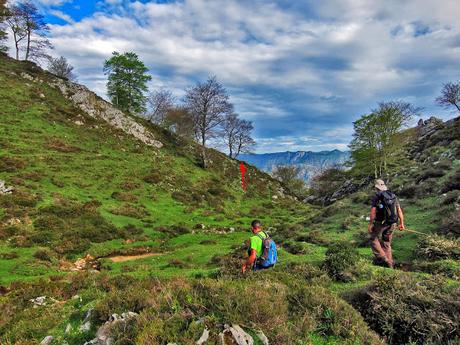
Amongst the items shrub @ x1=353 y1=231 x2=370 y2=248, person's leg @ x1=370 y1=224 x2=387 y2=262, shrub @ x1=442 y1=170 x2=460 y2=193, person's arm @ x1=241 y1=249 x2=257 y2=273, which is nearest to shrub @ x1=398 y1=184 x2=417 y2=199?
shrub @ x1=442 y1=170 x2=460 y2=193

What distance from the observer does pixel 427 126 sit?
84.6 metres

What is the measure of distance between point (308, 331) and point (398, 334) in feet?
6.85

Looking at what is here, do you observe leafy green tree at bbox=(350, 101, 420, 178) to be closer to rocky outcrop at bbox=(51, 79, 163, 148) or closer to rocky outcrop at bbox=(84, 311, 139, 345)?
rocky outcrop at bbox=(51, 79, 163, 148)

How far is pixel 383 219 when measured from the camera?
1109 cm

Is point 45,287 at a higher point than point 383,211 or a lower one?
lower

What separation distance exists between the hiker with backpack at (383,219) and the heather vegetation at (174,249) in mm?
796

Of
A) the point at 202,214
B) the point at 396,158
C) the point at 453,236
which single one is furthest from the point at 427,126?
the point at 453,236

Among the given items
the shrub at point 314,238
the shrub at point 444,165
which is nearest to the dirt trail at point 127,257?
the shrub at point 314,238

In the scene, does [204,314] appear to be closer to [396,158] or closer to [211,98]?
[211,98]

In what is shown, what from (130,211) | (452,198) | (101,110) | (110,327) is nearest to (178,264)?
(110,327)

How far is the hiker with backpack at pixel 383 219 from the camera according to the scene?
1085 centimetres

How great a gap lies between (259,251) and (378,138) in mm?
51376

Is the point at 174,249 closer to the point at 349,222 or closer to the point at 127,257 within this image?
the point at 127,257

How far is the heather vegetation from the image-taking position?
607 cm
